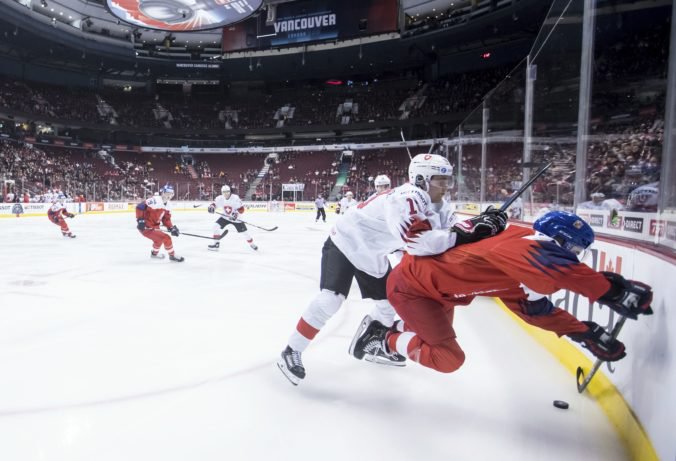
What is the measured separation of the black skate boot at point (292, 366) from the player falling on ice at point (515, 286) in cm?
50

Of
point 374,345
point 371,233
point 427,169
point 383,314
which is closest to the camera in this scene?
point 427,169

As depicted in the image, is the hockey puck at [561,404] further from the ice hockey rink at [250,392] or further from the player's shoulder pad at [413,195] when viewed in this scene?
the player's shoulder pad at [413,195]

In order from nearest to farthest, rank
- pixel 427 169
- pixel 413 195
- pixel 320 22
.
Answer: pixel 413 195, pixel 427 169, pixel 320 22

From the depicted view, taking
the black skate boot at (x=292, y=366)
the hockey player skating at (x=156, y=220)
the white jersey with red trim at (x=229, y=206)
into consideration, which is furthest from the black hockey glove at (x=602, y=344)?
the white jersey with red trim at (x=229, y=206)

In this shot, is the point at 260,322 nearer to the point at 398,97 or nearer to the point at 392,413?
the point at 392,413

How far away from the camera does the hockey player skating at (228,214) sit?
7.88 meters

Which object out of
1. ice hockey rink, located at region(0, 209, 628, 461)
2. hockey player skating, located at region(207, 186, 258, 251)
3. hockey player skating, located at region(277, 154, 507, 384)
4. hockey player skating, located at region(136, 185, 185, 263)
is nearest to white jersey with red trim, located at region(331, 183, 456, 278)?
hockey player skating, located at region(277, 154, 507, 384)

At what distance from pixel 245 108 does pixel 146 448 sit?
1383 inches

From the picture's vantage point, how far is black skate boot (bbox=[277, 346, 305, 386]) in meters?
2.27

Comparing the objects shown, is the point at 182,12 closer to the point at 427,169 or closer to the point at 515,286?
the point at 427,169

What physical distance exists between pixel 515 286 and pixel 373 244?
79 cm

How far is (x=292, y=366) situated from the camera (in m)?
2.31

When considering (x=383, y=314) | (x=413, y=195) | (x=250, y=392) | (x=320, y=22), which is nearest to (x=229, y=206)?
(x=383, y=314)

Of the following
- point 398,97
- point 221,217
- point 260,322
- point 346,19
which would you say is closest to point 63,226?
point 221,217
